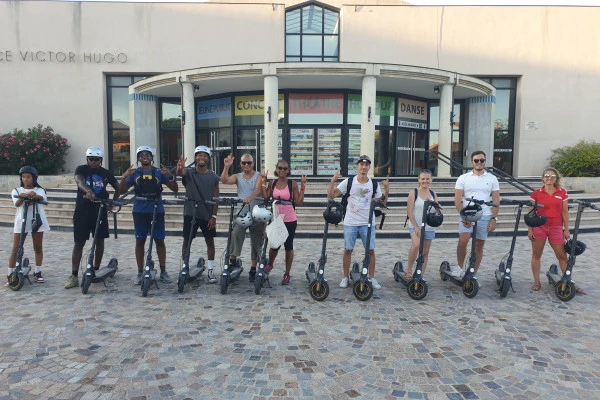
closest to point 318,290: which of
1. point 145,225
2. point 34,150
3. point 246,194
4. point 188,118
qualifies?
point 246,194

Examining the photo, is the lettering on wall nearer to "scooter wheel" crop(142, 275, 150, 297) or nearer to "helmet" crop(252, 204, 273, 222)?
"scooter wheel" crop(142, 275, 150, 297)

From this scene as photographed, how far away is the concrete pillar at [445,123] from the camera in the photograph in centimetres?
1471

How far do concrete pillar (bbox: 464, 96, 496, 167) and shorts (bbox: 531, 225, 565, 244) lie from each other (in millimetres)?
13701

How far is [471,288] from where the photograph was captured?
17.0 ft

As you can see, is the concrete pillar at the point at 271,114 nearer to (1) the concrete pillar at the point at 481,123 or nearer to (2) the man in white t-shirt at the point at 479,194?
(2) the man in white t-shirt at the point at 479,194

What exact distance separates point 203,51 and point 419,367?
19.1 m

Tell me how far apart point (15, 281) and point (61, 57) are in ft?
59.1

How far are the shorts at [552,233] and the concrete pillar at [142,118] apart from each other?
16348 mm

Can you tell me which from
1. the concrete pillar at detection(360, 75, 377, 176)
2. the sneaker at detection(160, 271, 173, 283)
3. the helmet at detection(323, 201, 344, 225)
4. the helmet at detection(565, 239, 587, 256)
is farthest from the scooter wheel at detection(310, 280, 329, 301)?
the concrete pillar at detection(360, 75, 377, 176)

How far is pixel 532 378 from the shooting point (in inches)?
125

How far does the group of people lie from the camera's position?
5.38 m

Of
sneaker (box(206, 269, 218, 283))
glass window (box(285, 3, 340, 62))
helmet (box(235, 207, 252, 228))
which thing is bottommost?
sneaker (box(206, 269, 218, 283))

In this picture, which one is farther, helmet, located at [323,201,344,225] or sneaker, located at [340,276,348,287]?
sneaker, located at [340,276,348,287]

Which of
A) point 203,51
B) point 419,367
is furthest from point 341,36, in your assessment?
point 419,367
